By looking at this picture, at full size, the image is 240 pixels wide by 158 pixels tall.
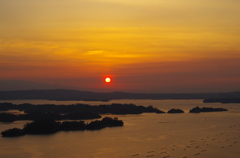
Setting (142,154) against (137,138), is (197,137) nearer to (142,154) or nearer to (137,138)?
(137,138)

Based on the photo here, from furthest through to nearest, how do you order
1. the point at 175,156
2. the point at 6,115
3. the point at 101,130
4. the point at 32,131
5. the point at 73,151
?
the point at 6,115 < the point at 101,130 < the point at 32,131 < the point at 73,151 < the point at 175,156

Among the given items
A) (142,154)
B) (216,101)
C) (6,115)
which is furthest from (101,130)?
(216,101)

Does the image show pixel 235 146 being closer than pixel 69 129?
Yes

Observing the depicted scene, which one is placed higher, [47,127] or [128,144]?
[47,127]

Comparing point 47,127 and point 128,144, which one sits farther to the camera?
point 47,127

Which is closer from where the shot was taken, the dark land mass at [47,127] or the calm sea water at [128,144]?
the calm sea water at [128,144]

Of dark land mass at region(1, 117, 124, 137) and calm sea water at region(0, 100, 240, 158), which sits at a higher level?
dark land mass at region(1, 117, 124, 137)

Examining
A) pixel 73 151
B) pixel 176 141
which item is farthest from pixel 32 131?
pixel 176 141

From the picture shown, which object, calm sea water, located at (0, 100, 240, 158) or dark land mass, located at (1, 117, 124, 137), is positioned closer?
calm sea water, located at (0, 100, 240, 158)

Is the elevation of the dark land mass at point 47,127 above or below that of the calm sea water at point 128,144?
above

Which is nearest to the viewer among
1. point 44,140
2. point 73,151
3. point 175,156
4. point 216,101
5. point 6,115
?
point 175,156
